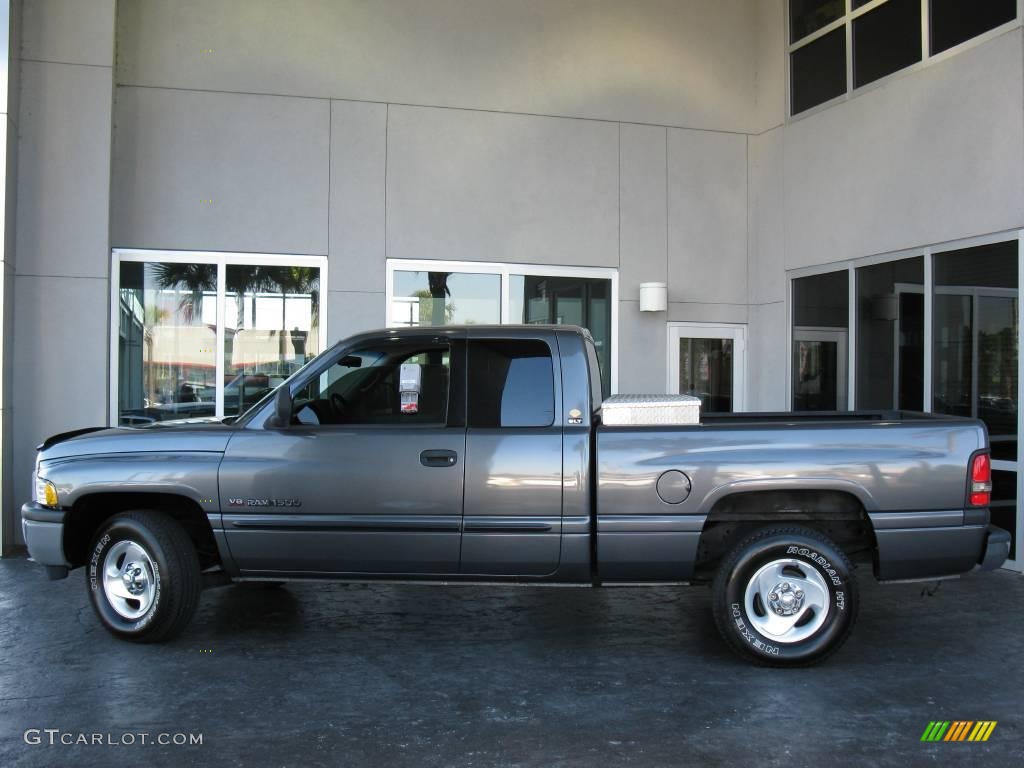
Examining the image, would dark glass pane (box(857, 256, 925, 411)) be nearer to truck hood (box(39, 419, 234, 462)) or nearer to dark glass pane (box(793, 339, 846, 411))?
dark glass pane (box(793, 339, 846, 411))

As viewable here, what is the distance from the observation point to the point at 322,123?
32.3 feet

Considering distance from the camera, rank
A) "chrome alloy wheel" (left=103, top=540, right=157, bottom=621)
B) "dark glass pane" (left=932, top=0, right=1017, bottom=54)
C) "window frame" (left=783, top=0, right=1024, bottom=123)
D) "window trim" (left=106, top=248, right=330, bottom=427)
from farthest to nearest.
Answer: "window trim" (left=106, top=248, right=330, bottom=427) → "window frame" (left=783, top=0, right=1024, bottom=123) → "dark glass pane" (left=932, top=0, right=1017, bottom=54) → "chrome alloy wheel" (left=103, top=540, right=157, bottom=621)

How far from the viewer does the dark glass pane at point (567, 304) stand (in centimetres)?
1045

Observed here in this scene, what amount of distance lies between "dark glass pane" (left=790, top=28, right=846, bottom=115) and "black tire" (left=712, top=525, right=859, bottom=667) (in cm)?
674

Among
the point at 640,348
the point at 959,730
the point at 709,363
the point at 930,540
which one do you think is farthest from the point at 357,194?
the point at 959,730

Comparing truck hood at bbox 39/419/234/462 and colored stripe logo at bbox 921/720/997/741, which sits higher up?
truck hood at bbox 39/419/234/462

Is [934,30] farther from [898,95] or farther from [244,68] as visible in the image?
[244,68]

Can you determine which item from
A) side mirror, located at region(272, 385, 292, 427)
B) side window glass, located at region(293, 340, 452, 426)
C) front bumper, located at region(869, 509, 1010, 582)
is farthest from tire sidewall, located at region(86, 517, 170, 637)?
front bumper, located at region(869, 509, 1010, 582)

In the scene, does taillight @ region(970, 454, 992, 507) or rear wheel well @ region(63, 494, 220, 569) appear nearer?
taillight @ region(970, 454, 992, 507)

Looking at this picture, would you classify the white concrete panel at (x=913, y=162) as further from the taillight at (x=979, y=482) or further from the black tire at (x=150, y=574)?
the black tire at (x=150, y=574)

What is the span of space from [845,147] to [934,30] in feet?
4.74

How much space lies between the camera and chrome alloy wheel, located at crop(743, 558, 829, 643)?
199 inches

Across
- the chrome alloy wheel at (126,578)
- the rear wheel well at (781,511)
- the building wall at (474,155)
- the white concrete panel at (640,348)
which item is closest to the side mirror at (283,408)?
the chrome alloy wheel at (126,578)

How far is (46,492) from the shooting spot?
5.54 metres
